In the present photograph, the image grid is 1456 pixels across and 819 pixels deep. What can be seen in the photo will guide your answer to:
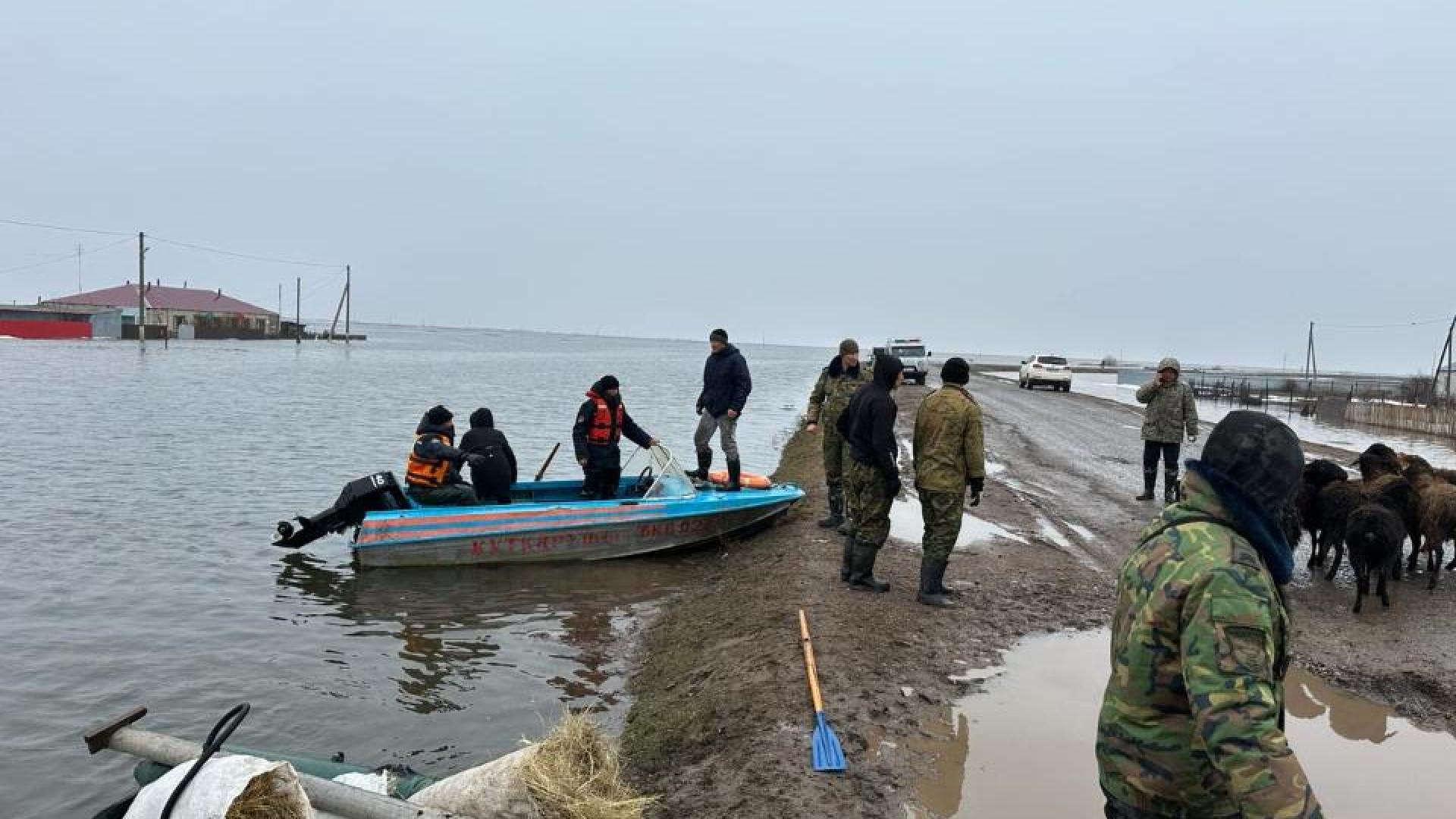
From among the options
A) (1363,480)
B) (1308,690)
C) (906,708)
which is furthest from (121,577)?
(1363,480)

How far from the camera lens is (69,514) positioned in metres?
13.6

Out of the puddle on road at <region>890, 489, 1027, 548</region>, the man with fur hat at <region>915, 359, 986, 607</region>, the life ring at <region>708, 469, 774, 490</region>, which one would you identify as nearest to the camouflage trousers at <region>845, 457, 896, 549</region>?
the man with fur hat at <region>915, 359, 986, 607</region>

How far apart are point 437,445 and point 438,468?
0.34 metres

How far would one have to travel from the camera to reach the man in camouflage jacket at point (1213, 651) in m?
2.07

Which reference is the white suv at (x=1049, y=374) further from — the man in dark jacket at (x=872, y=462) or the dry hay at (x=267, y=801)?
the dry hay at (x=267, y=801)

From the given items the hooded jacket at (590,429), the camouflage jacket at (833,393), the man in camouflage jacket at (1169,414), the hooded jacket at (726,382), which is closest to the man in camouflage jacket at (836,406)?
the camouflage jacket at (833,393)

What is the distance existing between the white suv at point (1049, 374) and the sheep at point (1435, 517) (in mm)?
34844

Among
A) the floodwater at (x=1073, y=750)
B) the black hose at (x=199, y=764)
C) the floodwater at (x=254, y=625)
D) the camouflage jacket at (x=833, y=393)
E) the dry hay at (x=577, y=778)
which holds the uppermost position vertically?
the camouflage jacket at (x=833, y=393)

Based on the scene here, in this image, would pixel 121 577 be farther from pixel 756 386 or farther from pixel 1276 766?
pixel 756 386

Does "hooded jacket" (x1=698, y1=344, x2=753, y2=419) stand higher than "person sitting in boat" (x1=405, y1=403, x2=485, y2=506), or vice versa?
"hooded jacket" (x1=698, y1=344, x2=753, y2=419)

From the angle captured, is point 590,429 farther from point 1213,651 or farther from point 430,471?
point 1213,651

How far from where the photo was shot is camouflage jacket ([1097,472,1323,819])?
2.06 meters

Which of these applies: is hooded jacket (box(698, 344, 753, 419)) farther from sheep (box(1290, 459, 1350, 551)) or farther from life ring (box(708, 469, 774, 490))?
sheep (box(1290, 459, 1350, 551))

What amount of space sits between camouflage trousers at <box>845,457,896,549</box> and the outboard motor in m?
5.69
